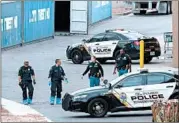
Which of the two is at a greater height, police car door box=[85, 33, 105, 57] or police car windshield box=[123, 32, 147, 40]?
police car windshield box=[123, 32, 147, 40]

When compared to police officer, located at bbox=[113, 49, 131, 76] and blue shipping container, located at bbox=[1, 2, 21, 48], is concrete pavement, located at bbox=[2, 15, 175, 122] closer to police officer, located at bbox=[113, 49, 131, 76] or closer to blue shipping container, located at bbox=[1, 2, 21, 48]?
blue shipping container, located at bbox=[1, 2, 21, 48]

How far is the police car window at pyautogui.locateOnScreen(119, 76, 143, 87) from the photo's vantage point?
814 inches

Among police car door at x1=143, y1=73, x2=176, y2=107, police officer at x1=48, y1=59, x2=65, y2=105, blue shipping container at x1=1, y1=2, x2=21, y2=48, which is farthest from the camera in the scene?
blue shipping container at x1=1, y1=2, x2=21, y2=48

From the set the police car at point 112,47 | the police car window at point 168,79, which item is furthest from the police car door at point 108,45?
the police car window at point 168,79

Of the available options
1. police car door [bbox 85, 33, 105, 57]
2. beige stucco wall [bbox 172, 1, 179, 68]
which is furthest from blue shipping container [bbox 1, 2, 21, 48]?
beige stucco wall [bbox 172, 1, 179, 68]

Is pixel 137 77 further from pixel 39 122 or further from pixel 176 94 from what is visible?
pixel 39 122

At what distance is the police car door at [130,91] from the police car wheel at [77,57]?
12845mm

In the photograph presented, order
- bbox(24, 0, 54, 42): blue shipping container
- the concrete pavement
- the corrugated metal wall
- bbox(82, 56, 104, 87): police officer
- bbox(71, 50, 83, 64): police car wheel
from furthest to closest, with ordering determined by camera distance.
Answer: bbox(24, 0, 54, 42): blue shipping container, the corrugated metal wall, bbox(71, 50, 83, 64): police car wheel, bbox(82, 56, 104, 87): police officer, the concrete pavement

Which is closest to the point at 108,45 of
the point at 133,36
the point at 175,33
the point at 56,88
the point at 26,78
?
the point at 133,36

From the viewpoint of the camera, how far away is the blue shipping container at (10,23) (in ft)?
120

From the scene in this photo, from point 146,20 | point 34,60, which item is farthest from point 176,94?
point 146,20

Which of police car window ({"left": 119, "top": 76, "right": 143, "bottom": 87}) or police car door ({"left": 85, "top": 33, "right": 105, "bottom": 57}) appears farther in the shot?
police car door ({"left": 85, "top": 33, "right": 105, "bottom": 57})

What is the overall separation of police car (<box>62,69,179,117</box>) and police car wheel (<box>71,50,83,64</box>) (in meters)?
12.8

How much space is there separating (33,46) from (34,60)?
17.3 feet
